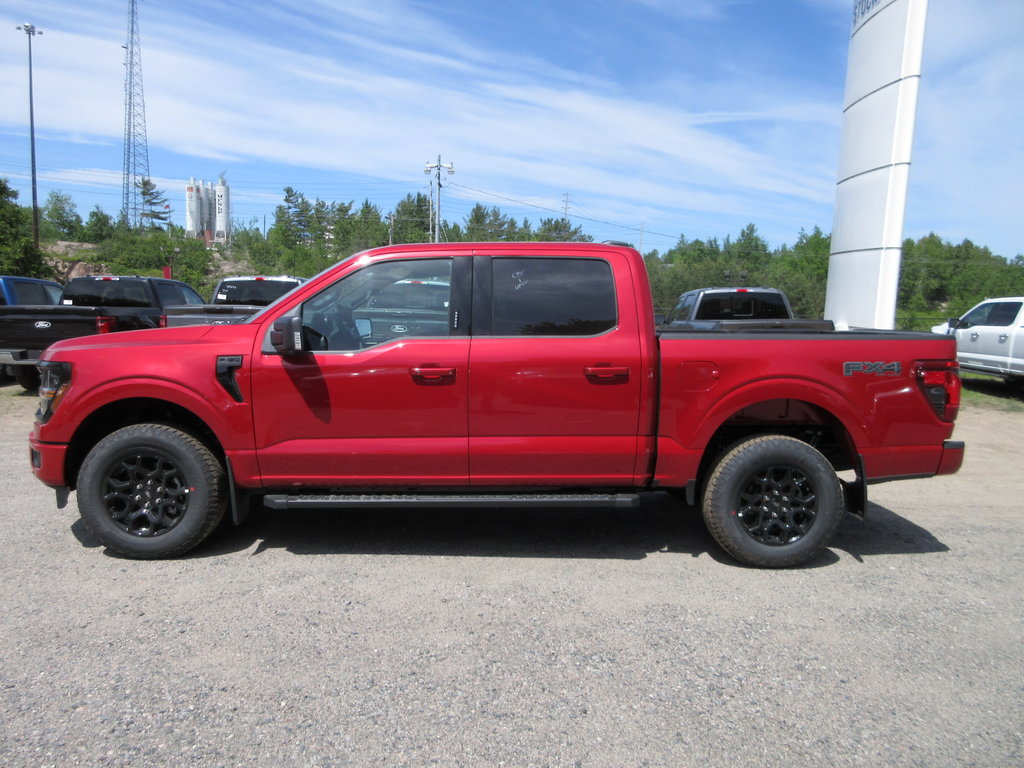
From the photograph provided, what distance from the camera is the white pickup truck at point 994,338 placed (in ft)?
42.0

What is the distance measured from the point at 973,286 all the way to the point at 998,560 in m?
73.9

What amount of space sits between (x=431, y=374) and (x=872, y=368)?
107 inches

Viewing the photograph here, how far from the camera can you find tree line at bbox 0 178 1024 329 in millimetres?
50625

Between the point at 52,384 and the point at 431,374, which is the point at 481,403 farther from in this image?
the point at 52,384

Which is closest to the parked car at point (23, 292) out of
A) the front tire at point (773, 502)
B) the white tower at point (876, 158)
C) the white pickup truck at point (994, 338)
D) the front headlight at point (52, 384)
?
the front headlight at point (52, 384)

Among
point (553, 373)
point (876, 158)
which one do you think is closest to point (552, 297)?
point (553, 373)

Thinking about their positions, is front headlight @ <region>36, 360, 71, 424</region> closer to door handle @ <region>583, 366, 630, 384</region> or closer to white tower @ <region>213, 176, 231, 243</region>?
door handle @ <region>583, 366, 630, 384</region>

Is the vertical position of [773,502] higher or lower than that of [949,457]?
lower

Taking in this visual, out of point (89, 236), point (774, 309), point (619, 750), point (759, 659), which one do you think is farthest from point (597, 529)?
point (89, 236)

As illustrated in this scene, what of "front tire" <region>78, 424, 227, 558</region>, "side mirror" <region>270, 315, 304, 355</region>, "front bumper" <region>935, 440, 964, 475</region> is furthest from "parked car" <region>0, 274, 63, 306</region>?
"front bumper" <region>935, 440, 964, 475</region>

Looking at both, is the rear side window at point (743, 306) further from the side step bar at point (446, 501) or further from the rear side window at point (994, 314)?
the side step bar at point (446, 501)

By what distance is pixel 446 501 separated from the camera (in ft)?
14.3

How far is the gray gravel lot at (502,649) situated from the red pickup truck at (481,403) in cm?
44

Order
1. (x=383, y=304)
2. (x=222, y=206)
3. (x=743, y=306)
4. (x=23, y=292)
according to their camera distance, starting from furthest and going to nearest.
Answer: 1. (x=222, y=206)
2. (x=23, y=292)
3. (x=743, y=306)
4. (x=383, y=304)
